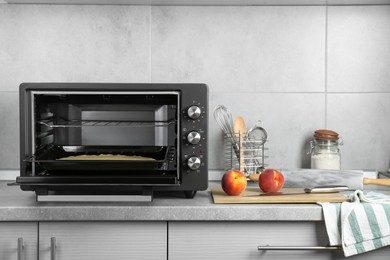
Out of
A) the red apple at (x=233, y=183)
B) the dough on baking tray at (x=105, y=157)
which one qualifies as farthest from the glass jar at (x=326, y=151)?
the dough on baking tray at (x=105, y=157)

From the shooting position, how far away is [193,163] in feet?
5.35

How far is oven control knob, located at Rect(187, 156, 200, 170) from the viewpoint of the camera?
1.63 m

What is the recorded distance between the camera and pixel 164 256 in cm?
158

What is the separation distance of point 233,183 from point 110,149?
1.31 feet

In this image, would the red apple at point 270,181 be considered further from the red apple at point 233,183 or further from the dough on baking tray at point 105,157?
the dough on baking tray at point 105,157

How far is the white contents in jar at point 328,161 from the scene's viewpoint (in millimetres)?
2014

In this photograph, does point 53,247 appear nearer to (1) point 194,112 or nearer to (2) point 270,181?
(1) point 194,112

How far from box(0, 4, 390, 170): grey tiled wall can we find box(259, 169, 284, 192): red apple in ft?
1.36

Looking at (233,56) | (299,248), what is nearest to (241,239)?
(299,248)

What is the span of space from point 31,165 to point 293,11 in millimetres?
1128

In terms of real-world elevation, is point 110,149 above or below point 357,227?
above

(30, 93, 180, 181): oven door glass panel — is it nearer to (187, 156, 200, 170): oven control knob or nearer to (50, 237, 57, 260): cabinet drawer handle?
(187, 156, 200, 170): oven control knob

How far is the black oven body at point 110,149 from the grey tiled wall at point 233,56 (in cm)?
41

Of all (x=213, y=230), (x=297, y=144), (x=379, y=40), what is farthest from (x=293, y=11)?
(x=213, y=230)
